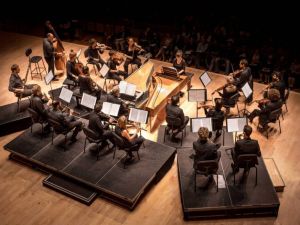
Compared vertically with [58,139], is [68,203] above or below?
below

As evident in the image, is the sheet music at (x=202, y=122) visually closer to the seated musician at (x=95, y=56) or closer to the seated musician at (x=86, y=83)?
the seated musician at (x=86, y=83)

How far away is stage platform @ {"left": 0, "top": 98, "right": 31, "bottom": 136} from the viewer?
377 inches

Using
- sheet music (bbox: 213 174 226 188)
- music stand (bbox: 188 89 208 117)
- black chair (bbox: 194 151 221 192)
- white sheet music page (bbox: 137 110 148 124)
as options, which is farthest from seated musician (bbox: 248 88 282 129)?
white sheet music page (bbox: 137 110 148 124)

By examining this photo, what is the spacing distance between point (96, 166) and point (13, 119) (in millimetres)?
2805

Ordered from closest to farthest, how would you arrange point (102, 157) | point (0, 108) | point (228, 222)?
point (228, 222), point (102, 157), point (0, 108)

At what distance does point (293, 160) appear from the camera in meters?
8.71

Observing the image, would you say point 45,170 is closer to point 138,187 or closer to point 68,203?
point 68,203

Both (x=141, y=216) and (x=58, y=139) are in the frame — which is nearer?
(x=141, y=216)

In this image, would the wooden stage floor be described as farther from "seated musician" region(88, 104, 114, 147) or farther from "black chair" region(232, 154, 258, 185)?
"seated musician" region(88, 104, 114, 147)

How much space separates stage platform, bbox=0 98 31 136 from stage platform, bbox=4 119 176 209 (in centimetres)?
64

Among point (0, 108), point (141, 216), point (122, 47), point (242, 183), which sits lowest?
point (141, 216)

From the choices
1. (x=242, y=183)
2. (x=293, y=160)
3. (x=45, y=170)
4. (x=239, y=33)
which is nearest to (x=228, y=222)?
(x=242, y=183)

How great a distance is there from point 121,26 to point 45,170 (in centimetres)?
799

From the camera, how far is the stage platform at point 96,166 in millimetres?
7703
